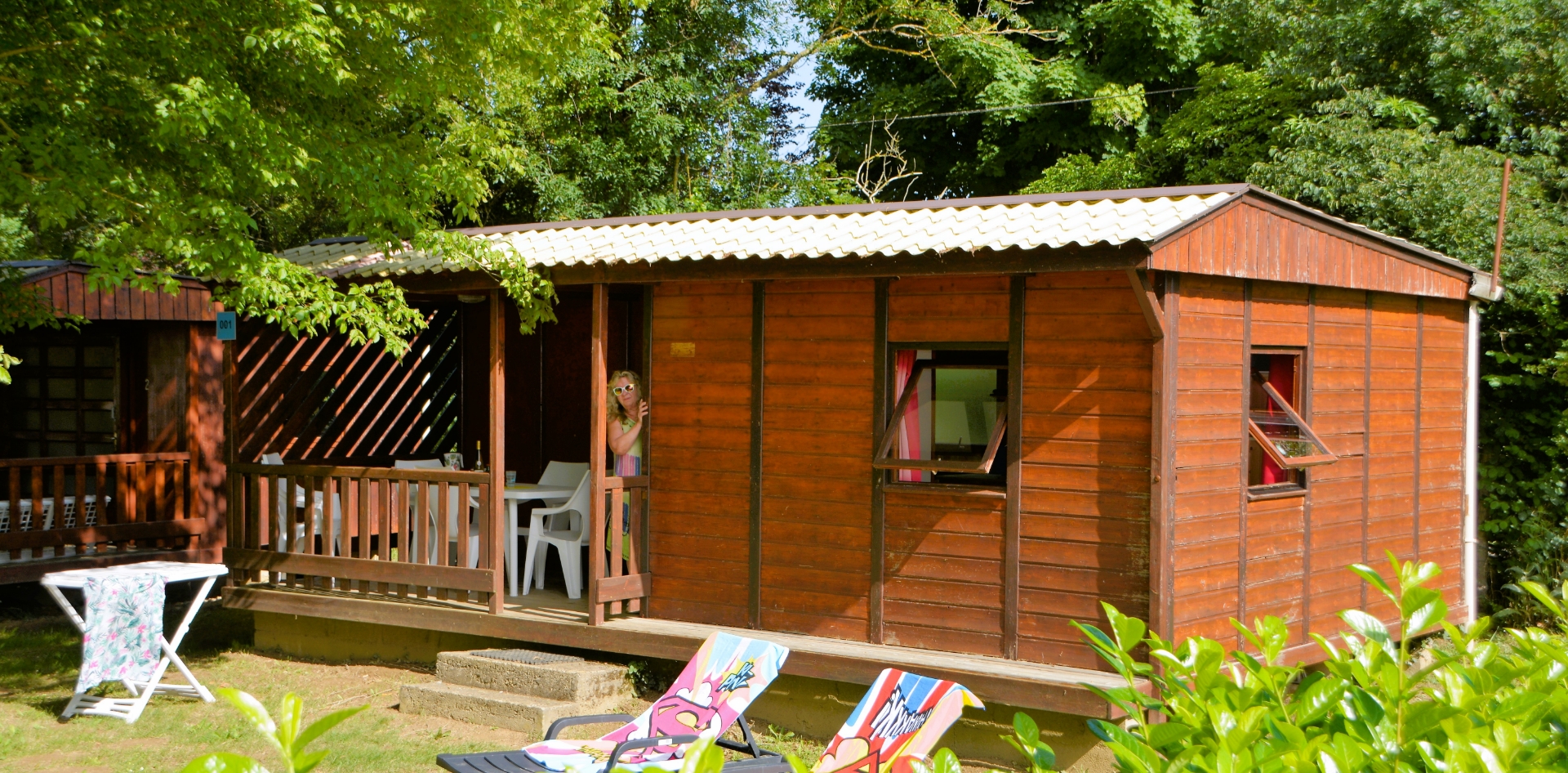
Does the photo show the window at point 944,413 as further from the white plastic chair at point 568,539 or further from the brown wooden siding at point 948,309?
the white plastic chair at point 568,539

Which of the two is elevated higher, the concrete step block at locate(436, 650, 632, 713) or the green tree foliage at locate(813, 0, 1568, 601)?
the green tree foliage at locate(813, 0, 1568, 601)

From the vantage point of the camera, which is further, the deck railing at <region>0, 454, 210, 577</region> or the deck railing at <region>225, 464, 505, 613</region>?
the deck railing at <region>0, 454, 210, 577</region>

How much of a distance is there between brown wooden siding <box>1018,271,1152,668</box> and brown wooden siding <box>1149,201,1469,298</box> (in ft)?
1.37

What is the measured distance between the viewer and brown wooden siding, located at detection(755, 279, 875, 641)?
23.5 ft

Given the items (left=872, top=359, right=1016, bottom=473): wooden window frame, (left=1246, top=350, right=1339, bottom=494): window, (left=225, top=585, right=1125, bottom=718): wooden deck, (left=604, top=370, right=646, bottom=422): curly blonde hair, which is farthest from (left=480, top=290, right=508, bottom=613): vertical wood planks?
(left=1246, top=350, right=1339, bottom=494): window

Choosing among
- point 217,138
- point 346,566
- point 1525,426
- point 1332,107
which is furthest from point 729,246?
point 1332,107

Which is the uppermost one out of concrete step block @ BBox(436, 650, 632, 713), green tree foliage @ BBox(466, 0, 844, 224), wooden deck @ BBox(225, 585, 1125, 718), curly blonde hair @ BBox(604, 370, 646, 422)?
green tree foliage @ BBox(466, 0, 844, 224)

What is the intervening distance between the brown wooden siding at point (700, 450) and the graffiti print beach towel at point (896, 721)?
2650 millimetres

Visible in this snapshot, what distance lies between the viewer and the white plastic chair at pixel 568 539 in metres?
8.54

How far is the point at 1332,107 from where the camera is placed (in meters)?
13.1

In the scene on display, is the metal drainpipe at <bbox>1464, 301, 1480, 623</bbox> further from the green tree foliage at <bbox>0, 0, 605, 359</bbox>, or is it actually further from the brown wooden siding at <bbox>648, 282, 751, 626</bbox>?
the green tree foliage at <bbox>0, 0, 605, 359</bbox>

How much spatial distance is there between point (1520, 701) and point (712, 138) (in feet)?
54.0

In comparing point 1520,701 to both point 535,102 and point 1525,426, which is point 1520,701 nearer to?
point 1525,426

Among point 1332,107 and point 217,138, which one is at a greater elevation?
point 1332,107
